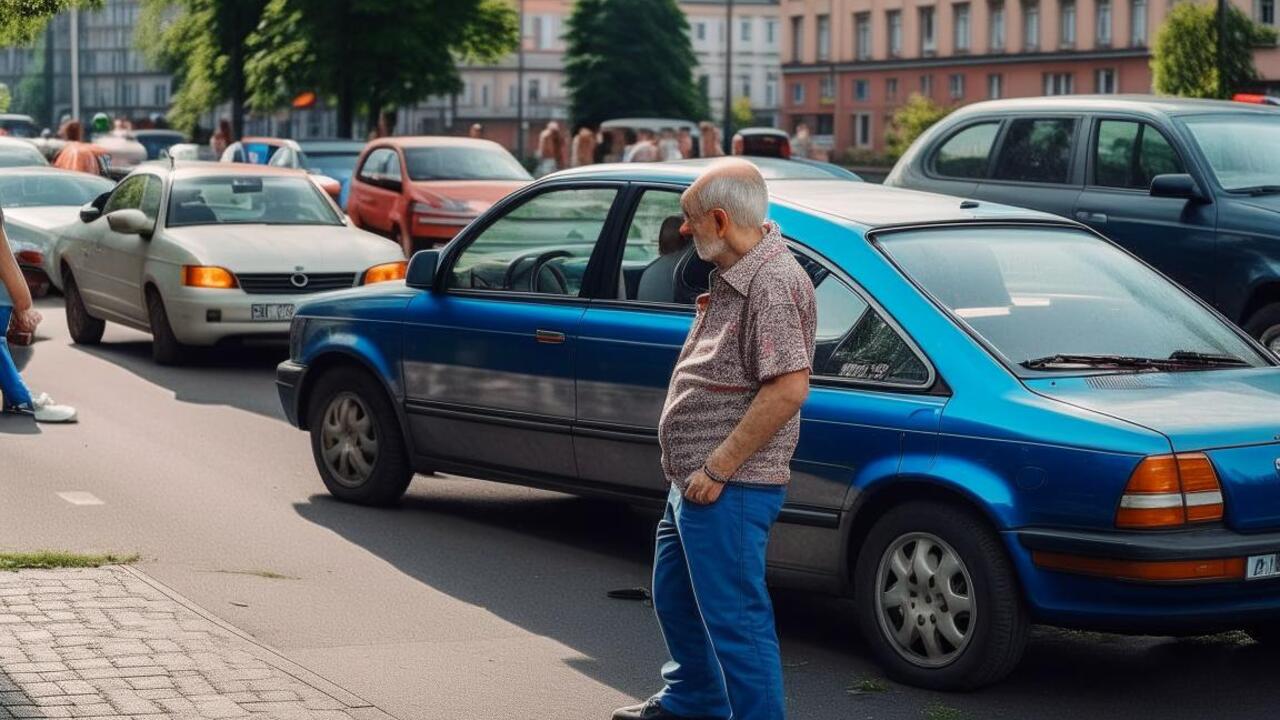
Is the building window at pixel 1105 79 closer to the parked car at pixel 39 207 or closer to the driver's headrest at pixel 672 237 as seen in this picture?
the parked car at pixel 39 207

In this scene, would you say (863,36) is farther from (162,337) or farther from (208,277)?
(208,277)

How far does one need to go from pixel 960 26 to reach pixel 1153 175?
78.5m

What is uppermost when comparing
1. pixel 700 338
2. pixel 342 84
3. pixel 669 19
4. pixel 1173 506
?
pixel 669 19

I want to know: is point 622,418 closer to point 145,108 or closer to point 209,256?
point 209,256

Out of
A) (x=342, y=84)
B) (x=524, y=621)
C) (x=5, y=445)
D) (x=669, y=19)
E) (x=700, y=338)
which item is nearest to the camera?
(x=700, y=338)

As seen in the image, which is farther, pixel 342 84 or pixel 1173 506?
pixel 342 84

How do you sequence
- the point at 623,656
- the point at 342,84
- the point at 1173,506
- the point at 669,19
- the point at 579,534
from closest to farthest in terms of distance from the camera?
the point at 1173,506, the point at 623,656, the point at 579,534, the point at 342,84, the point at 669,19

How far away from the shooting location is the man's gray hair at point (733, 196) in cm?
502

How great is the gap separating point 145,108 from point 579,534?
184 m

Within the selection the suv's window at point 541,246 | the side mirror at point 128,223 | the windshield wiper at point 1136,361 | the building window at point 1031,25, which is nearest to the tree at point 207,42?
the building window at point 1031,25

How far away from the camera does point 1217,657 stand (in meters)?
6.97

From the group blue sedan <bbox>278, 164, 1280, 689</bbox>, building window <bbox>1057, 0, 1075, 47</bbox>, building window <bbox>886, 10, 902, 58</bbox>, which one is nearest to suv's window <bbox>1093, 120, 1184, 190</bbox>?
blue sedan <bbox>278, 164, 1280, 689</bbox>

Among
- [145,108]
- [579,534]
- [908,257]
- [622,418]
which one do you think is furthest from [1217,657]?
[145,108]

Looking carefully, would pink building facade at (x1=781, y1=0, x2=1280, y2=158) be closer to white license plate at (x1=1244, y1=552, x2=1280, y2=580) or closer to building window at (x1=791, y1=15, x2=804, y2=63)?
building window at (x1=791, y1=15, x2=804, y2=63)
